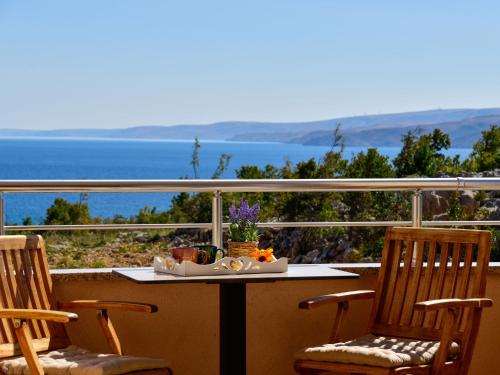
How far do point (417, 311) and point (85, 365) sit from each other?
1.55 m

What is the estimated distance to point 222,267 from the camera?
14.4 feet

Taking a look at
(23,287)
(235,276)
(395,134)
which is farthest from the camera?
(395,134)

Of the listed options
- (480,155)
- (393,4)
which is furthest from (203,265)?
(393,4)

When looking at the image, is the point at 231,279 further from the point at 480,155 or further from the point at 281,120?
the point at 281,120

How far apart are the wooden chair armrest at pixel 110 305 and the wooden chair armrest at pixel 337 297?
2.08ft

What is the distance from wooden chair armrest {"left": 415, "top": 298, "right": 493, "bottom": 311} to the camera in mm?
4242

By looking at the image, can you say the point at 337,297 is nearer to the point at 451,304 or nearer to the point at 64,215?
the point at 451,304

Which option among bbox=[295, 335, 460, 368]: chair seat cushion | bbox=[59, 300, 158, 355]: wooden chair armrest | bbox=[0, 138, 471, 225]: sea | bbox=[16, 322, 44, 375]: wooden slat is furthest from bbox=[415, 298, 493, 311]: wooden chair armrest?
bbox=[0, 138, 471, 225]: sea

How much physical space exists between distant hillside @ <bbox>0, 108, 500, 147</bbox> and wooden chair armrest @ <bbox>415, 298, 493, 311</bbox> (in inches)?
2238

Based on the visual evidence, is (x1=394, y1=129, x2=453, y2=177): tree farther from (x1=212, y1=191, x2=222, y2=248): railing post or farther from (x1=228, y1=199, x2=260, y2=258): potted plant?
(x1=228, y1=199, x2=260, y2=258): potted plant

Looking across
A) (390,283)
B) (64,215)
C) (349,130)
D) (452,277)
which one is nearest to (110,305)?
(390,283)

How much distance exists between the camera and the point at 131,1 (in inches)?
2512

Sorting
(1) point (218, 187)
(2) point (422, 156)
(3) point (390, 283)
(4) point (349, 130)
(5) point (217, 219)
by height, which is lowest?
(4) point (349, 130)

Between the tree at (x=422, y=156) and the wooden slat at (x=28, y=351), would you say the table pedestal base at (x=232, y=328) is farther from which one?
the tree at (x=422, y=156)
